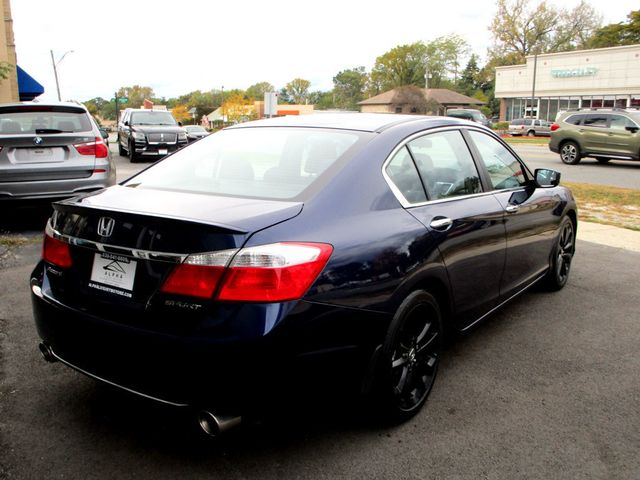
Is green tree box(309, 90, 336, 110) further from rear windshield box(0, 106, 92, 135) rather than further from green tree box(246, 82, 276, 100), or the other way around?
rear windshield box(0, 106, 92, 135)

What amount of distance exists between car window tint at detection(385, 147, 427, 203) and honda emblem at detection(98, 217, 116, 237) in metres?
1.39

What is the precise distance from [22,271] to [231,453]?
406 cm

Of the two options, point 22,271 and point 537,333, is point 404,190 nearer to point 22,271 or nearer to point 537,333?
point 537,333

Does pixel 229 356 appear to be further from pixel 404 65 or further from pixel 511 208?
pixel 404 65

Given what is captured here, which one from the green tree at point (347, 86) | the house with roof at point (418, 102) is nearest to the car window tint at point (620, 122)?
the house with roof at point (418, 102)

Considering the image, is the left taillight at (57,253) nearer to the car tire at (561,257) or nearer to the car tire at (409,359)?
the car tire at (409,359)

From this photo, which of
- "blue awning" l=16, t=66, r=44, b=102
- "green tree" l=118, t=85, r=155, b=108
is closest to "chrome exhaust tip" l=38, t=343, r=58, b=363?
"blue awning" l=16, t=66, r=44, b=102

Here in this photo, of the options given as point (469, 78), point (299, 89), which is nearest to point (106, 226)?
point (469, 78)

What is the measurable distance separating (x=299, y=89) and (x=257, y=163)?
5547 inches

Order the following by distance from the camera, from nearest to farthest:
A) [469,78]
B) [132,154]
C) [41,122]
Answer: [41,122], [132,154], [469,78]

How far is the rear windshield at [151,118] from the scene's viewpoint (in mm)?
A: 20359

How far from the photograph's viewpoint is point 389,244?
9.25 ft

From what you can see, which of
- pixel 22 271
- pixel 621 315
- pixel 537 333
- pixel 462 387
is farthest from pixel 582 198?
pixel 22 271

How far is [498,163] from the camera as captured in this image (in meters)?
4.27
